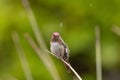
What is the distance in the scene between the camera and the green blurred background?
3.10 m

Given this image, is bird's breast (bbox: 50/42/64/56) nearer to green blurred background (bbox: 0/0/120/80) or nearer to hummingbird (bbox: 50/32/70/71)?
hummingbird (bbox: 50/32/70/71)

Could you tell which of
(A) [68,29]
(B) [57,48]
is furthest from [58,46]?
(A) [68,29]

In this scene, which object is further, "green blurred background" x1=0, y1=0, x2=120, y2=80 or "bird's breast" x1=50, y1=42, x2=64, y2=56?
"green blurred background" x1=0, y1=0, x2=120, y2=80

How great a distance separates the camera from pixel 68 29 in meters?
3.13

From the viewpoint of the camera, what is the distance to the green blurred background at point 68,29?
310 cm

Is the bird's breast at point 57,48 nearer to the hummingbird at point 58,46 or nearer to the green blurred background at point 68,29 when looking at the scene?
the hummingbird at point 58,46

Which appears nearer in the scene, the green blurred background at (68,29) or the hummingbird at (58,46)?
the hummingbird at (58,46)

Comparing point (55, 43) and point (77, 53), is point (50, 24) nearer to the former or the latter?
point (77, 53)

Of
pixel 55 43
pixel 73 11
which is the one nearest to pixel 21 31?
pixel 73 11

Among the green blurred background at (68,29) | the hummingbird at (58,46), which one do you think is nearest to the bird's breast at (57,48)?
the hummingbird at (58,46)

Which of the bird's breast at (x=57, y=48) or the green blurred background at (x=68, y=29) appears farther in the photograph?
the green blurred background at (x=68, y=29)

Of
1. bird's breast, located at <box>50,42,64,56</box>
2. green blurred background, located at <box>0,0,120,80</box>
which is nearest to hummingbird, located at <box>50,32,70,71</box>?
bird's breast, located at <box>50,42,64,56</box>

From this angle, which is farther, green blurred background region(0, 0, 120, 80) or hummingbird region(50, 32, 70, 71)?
green blurred background region(0, 0, 120, 80)

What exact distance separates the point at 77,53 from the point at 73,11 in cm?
24
